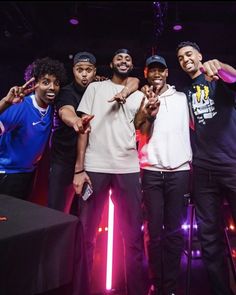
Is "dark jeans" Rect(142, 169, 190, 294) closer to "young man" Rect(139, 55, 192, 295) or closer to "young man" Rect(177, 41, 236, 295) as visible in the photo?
"young man" Rect(139, 55, 192, 295)

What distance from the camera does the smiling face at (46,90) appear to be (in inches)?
84.4

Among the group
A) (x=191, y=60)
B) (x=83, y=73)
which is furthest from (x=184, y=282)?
(x=83, y=73)

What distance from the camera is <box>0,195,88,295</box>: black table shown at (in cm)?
77

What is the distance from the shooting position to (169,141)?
196 cm

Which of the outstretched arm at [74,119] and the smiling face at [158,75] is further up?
the smiling face at [158,75]

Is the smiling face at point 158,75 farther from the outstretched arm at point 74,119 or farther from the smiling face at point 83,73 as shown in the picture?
the outstretched arm at point 74,119

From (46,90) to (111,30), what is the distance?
4.74 m

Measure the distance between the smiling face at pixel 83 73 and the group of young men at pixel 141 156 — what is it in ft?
0.04

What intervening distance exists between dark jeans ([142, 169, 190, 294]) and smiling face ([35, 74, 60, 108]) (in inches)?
41.7

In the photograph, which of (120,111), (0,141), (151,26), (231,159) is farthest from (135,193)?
(151,26)

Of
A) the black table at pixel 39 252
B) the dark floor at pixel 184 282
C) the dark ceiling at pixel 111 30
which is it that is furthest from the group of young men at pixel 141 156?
the dark ceiling at pixel 111 30

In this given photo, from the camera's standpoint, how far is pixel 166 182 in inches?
76.0

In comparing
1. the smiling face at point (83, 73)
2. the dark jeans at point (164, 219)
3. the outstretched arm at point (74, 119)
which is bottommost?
the dark jeans at point (164, 219)

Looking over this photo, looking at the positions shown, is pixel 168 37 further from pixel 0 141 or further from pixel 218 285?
pixel 218 285
